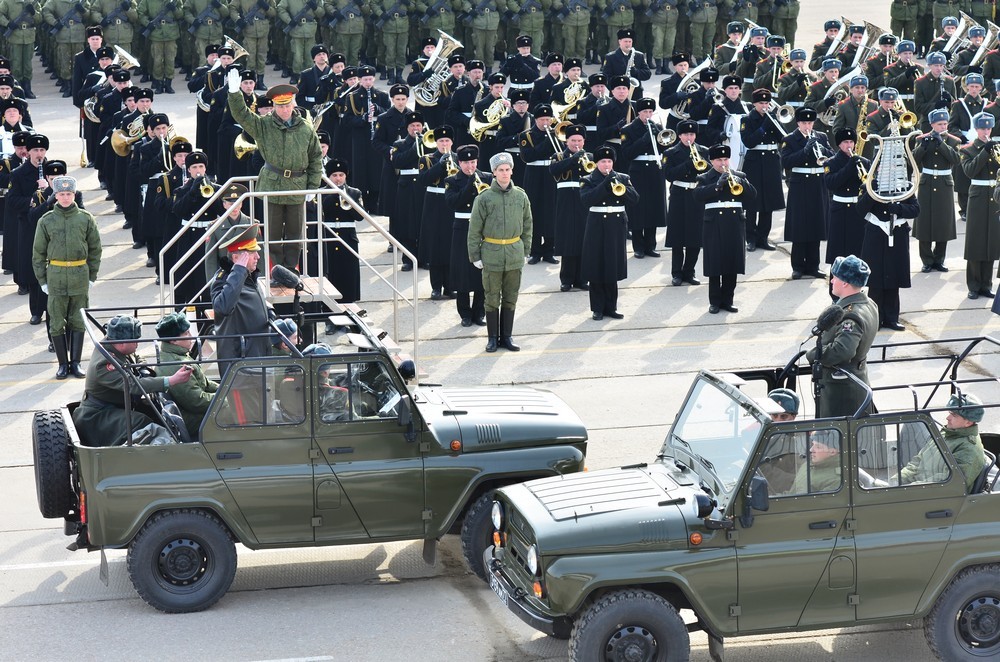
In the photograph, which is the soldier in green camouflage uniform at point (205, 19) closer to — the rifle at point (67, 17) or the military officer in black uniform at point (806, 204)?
the rifle at point (67, 17)

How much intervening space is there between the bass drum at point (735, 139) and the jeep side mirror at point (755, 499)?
12.9 m

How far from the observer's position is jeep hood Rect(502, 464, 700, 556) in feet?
28.4

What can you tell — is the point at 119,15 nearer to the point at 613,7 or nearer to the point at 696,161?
the point at 613,7

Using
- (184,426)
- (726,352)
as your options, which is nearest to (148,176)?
(726,352)

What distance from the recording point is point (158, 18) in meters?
A: 30.2

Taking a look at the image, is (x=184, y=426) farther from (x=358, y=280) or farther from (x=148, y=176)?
(x=148, y=176)

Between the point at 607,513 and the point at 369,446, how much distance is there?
2.04 metres

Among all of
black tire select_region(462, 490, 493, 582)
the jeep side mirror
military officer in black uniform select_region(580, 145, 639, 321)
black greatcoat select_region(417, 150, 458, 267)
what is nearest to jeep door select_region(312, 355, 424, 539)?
black tire select_region(462, 490, 493, 582)

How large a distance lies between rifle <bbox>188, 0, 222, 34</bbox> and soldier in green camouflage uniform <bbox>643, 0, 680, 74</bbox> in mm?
8216

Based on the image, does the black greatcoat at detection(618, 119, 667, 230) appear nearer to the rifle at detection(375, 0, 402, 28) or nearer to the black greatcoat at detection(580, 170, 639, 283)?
the black greatcoat at detection(580, 170, 639, 283)

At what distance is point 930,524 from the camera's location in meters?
8.98

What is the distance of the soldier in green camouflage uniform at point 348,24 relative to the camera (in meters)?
30.9

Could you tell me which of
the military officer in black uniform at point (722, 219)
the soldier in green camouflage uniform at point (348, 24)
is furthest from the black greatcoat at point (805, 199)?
the soldier in green camouflage uniform at point (348, 24)

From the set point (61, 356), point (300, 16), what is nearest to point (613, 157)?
point (61, 356)
